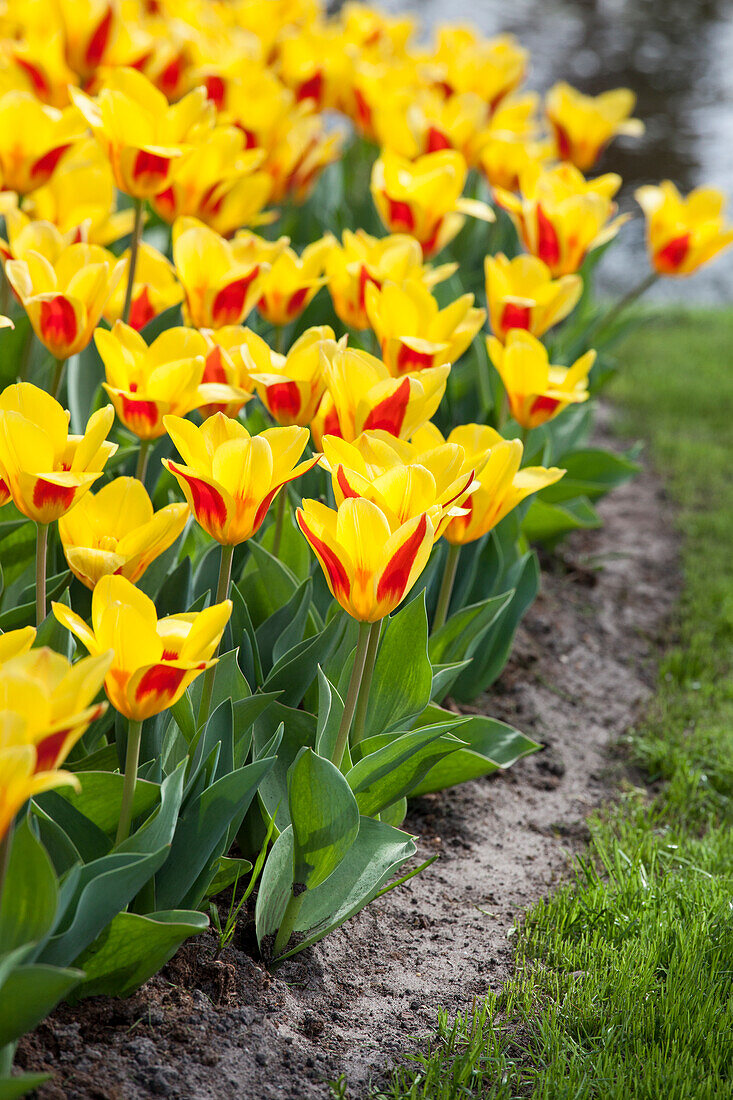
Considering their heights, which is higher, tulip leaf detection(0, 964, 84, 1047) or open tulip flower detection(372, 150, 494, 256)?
open tulip flower detection(372, 150, 494, 256)

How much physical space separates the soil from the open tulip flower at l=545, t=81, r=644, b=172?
158 cm

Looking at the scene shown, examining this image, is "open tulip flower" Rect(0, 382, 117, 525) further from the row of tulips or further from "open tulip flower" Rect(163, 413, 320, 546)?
"open tulip flower" Rect(163, 413, 320, 546)

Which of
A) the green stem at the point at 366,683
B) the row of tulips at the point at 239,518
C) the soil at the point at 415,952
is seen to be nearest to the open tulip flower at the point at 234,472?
the row of tulips at the point at 239,518

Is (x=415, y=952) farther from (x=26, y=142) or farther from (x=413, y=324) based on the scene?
(x=26, y=142)

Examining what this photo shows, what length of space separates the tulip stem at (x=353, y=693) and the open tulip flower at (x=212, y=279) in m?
0.86

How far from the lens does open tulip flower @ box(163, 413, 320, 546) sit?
141 cm

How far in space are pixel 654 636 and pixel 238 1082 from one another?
6.25 ft

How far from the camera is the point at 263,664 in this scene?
1.89 m

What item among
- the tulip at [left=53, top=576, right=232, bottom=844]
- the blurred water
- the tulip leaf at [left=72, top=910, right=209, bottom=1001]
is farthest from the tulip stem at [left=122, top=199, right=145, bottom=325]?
the blurred water

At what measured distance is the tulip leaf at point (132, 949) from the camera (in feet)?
4.41

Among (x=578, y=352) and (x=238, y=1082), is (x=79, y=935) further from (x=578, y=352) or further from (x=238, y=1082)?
(x=578, y=352)

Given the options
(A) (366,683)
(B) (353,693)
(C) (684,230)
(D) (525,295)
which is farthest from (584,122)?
(B) (353,693)

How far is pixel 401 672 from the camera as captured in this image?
1.79 m

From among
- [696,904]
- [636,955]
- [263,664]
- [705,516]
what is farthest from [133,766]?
[705,516]
